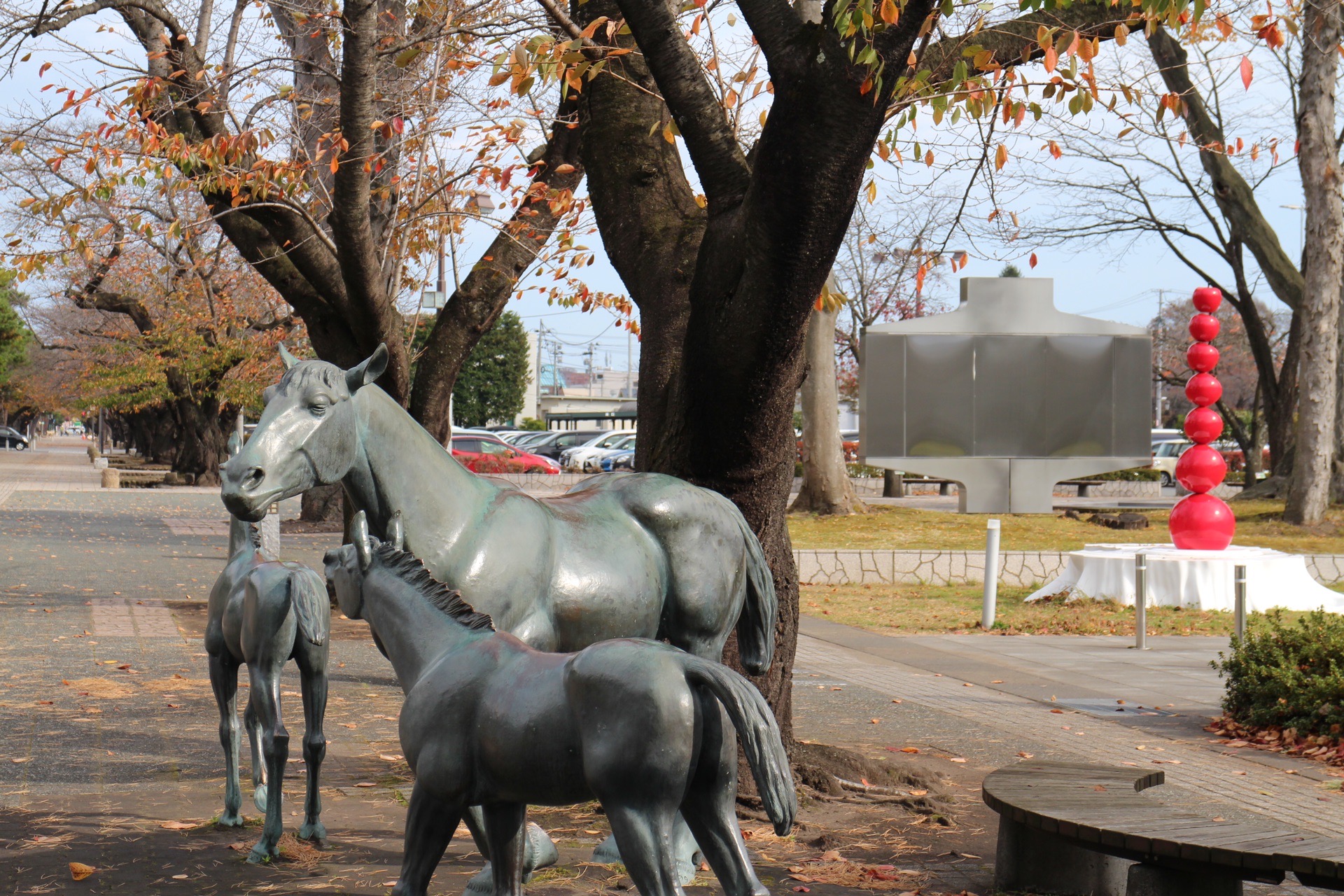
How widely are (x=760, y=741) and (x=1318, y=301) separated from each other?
20590mm

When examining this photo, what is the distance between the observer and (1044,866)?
511 cm

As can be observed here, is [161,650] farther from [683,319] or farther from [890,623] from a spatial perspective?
[890,623]

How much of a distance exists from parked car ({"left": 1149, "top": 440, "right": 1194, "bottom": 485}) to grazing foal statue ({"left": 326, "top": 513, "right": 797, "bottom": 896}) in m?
42.2

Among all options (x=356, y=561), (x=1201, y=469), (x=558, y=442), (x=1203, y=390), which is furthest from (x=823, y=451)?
(x=558, y=442)

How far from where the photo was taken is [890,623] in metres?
13.9

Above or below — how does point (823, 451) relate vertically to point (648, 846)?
above

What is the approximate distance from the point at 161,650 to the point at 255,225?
4043mm

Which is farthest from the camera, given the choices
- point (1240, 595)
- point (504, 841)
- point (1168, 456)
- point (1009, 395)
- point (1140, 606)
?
point (1168, 456)

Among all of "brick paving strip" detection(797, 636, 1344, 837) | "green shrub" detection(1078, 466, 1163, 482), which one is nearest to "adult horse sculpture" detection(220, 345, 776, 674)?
"brick paving strip" detection(797, 636, 1344, 837)

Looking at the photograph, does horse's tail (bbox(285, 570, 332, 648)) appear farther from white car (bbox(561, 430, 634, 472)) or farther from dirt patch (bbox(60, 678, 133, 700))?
white car (bbox(561, 430, 634, 472))

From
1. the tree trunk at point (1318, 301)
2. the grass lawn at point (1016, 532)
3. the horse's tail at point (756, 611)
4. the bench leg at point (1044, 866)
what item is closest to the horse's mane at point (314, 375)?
the horse's tail at point (756, 611)

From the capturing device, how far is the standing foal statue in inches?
155

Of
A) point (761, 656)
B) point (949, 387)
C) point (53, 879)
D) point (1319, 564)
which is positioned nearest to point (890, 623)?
point (949, 387)

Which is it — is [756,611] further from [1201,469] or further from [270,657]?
[1201,469]
